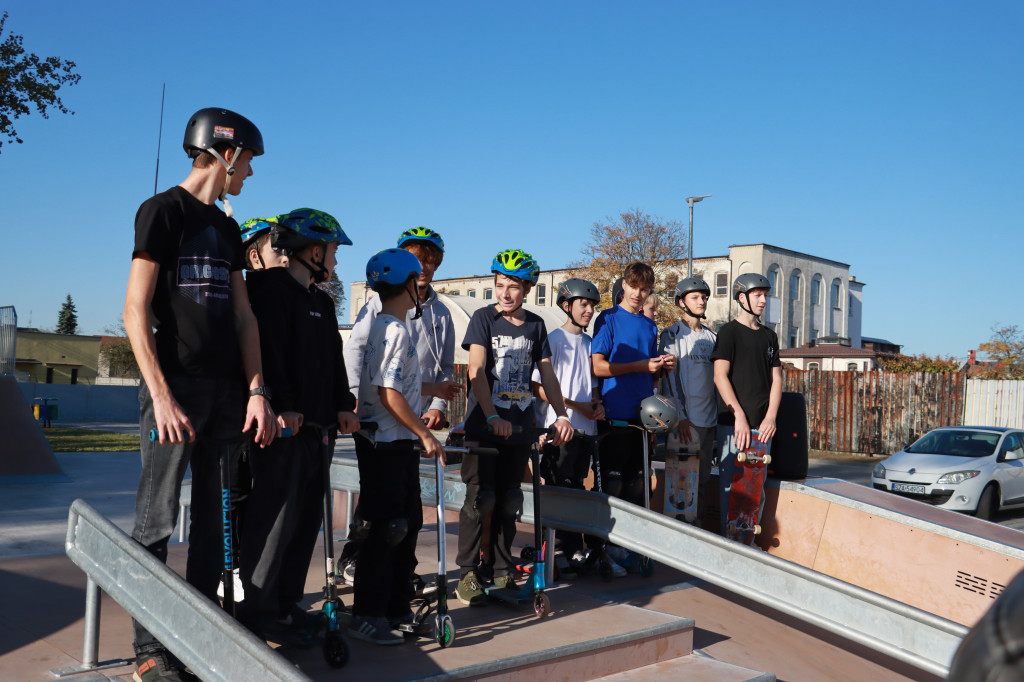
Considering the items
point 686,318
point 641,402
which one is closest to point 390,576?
point 641,402

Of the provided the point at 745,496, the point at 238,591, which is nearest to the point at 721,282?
the point at 745,496

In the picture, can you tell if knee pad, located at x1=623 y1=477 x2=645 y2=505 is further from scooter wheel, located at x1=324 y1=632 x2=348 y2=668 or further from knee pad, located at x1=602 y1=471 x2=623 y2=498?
scooter wheel, located at x1=324 y1=632 x2=348 y2=668

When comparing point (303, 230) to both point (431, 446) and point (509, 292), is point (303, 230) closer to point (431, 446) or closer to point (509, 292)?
point (431, 446)

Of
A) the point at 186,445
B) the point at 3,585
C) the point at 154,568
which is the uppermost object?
the point at 186,445

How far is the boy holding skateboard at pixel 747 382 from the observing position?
6473 mm

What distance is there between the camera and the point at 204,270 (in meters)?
3.32

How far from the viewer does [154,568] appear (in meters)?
3.04

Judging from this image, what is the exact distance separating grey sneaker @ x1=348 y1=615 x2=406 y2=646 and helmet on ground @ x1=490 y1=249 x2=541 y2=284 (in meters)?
2.16

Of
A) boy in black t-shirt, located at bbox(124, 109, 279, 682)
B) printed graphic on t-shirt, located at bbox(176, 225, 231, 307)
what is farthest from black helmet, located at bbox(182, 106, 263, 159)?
printed graphic on t-shirt, located at bbox(176, 225, 231, 307)

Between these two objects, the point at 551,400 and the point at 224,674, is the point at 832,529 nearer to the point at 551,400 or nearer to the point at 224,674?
the point at 551,400

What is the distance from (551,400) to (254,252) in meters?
2.00

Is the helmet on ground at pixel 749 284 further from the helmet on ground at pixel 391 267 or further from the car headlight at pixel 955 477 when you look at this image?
the car headlight at pixel 955 477

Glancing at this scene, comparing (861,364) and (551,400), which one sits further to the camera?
(861,364)

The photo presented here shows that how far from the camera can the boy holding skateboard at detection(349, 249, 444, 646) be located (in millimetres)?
3879
